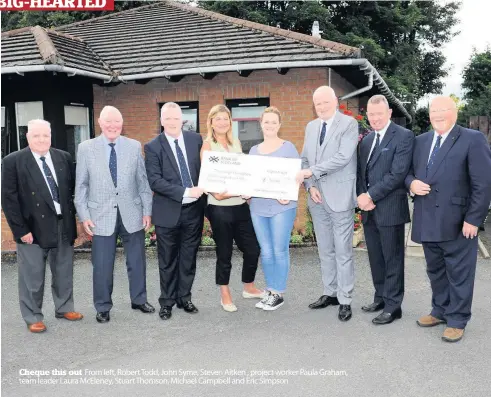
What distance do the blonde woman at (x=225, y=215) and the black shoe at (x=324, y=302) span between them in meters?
0.86

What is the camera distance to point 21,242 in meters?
4.98

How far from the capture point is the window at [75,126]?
991 cm

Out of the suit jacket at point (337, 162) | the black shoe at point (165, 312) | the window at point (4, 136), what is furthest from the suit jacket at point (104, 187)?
the window at point (4, 136)

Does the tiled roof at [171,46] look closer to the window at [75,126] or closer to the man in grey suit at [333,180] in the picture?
the window at [75,126]

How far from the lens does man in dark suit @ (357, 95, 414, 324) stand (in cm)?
482

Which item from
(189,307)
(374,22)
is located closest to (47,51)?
(189,307)

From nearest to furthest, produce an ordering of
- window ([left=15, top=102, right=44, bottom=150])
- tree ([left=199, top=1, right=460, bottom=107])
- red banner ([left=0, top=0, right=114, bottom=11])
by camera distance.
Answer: red banner ([left=0, top=0, right=114, bottom=11]) < window ([left=15, top=102, right=44, bottom=150]) < tree ([left=199, top=1, right=460, bottom=107])

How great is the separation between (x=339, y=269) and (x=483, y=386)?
1.82 metres

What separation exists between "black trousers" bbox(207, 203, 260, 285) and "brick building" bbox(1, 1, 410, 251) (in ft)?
14.1

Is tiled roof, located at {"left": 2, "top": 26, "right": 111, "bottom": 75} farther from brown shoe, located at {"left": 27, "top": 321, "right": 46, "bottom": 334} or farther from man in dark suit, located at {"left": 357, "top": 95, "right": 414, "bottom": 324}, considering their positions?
man in dark suit, located at {"left": 357, "top": 95, "right": 414, "bottom": 324}

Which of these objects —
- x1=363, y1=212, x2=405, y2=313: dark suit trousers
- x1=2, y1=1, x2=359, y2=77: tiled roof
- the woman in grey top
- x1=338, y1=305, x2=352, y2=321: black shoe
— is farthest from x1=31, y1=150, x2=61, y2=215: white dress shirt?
x1=2, y1=1, x2=359, y2=77: tiled roof

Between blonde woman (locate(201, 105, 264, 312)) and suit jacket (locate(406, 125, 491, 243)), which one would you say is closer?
suit jacket (locate(406, 125, 491, 243))

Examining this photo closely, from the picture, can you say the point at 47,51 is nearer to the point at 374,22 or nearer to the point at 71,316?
the point at 71,316

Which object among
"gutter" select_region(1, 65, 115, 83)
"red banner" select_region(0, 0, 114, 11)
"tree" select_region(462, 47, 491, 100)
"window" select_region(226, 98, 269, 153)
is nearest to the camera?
"red banner" select_region(0, 0, 114, 11)
